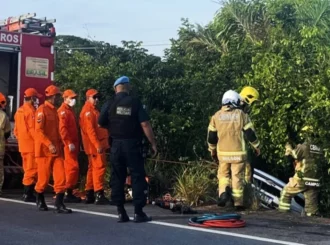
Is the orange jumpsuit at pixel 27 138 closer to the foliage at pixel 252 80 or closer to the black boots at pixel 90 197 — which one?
the black boots at pixel 90 197

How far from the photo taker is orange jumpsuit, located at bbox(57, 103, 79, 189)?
10.1m

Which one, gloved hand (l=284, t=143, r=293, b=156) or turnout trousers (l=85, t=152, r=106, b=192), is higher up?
gloved hand (l=284, t=143, r=293, b=156)

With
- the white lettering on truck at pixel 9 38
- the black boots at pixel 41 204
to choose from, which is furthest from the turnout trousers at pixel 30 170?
the white lettering on truck at pixel 9 38

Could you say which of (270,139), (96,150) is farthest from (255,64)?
(96,150)

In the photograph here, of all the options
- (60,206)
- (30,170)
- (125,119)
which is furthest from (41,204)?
(125,119)

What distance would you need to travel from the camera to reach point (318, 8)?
13.8 metres

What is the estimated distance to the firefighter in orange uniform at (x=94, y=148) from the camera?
34.1 feet

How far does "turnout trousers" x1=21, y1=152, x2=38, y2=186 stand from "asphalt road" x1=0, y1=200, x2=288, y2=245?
203cm

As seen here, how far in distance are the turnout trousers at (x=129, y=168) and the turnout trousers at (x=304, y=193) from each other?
2.78 m

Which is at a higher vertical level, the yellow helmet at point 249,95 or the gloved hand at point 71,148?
the yellow helmet at point 249,95

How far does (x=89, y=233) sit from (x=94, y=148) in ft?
10.4

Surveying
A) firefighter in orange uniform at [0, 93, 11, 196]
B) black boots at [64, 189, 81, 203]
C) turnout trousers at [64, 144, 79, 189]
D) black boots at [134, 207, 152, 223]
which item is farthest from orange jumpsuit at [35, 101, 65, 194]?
Result: firefighter in orange uniform at [0, 93, 11, 196]

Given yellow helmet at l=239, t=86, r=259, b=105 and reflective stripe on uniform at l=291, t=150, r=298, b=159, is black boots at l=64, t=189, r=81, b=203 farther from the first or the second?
reflective stripe on uniform at l=291, t=150, r=298, b=159

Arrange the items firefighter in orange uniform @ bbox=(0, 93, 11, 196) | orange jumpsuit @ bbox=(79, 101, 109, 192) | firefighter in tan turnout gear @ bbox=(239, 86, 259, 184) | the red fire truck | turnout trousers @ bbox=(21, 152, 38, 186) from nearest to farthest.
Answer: firefighter in tan turnout gear @ bbox=(239, 86, 259, 184) < orange jumpsuit @ bbox=(79, 101, 109, 192) < turnout trousers @ bbox=(21, 152, 38, 186) < firefighter in orange uniform @ bbox=(0, 93, 11, 196) < the red fire truck
